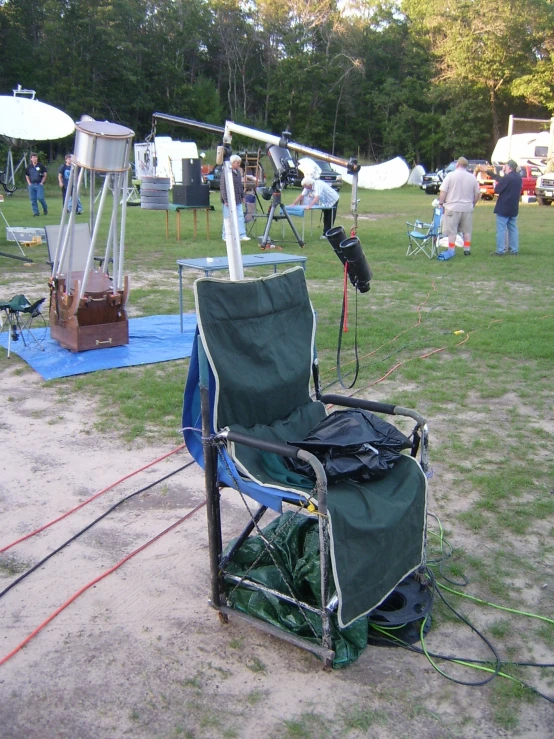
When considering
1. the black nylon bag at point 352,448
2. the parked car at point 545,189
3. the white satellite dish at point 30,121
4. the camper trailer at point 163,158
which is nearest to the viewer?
the black nylon bag at point 352,448

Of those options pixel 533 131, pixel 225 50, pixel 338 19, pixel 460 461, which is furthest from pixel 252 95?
pixel 460 461

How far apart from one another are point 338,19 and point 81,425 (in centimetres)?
4584

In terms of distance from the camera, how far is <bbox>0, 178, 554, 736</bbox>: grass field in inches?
121

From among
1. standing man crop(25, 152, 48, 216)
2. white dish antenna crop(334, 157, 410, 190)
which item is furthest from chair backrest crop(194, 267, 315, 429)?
white dish antenna crop(334, 157, 410, 190)

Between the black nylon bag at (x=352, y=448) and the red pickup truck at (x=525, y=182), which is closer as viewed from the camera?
the black nylon bag at (x=352, y=448)

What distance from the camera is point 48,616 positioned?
2.81 metres

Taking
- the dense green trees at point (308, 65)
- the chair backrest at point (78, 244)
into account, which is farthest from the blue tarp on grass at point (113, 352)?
the dense green trees at point (308, 65)

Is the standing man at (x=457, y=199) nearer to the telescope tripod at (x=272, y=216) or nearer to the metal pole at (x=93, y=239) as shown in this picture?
the telescope tripod at (x=272, y=216)

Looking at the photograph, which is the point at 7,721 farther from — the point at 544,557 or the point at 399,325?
the point at 399,325

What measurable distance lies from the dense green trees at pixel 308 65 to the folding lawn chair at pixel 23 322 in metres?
31.8

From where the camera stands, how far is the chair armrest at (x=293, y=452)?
7.75ft

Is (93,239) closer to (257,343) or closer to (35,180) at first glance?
(257,343)

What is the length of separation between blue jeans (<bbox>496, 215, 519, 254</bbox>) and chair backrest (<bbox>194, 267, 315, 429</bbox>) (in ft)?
32.4

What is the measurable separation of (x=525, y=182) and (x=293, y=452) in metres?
24.8
